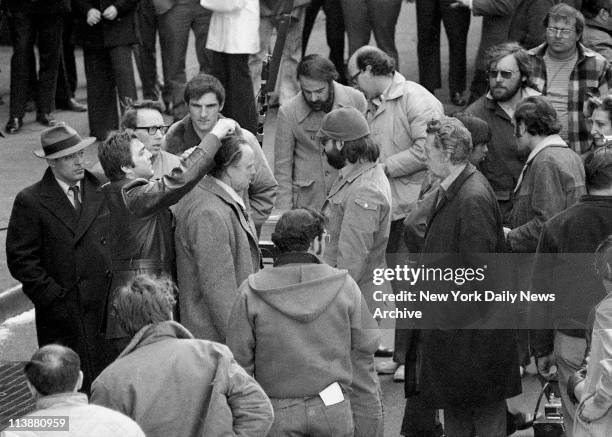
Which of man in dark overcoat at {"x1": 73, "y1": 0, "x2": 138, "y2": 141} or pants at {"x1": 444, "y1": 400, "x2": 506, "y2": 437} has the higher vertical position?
man in dark overcoat at {"x1": 73, "y1": 0, "x2": 138, "y2": 141}

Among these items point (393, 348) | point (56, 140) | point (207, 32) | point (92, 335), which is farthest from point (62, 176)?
point (207, 32)

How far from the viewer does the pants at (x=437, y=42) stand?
1201 cm

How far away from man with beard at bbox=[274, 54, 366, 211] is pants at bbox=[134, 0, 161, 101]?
4274 millimetres

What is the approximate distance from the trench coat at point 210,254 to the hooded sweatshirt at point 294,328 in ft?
2.09

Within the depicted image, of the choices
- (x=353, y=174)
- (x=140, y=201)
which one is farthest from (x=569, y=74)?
(x=140, y=201)

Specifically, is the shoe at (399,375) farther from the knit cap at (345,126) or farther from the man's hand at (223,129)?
the man's hand at (223,129)

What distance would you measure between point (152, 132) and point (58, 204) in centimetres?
67

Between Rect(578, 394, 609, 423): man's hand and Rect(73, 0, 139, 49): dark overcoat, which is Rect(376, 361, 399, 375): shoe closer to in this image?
Rect(578, 394, 609, 423): man's hand

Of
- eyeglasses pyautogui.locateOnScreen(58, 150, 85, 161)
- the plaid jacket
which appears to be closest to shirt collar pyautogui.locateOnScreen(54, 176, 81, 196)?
eyeglasses pyautogui.locateOnScreen(58, 150, 85, 161)

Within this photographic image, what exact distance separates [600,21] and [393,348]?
3854 millimetres

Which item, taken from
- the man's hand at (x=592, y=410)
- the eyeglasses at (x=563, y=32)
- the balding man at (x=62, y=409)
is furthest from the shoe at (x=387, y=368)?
the balding man at (x=62, y=409)

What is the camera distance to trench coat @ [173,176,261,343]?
6.03 metres

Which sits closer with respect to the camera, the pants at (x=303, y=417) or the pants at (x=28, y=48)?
the pants at (x=303, y=417)

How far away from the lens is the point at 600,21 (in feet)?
34.3
